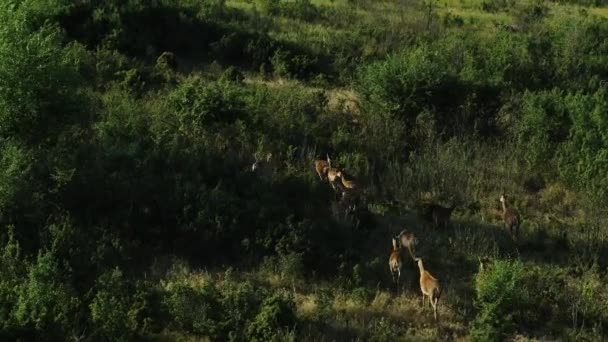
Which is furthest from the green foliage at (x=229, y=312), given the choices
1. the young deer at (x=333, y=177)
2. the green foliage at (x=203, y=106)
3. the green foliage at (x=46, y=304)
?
the green foliage at (x=203, y=106)

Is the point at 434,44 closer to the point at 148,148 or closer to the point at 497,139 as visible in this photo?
the point at 497,139

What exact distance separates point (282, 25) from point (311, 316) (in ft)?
51.0

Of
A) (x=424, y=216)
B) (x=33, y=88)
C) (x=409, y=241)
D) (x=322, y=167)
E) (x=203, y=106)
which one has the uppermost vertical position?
(x=33, y=88)

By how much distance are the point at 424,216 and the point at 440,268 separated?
1473mm

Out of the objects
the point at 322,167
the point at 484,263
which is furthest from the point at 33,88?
the point at 484,263

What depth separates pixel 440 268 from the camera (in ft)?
42.0

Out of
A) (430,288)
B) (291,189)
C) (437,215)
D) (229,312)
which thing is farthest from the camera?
(291,189)

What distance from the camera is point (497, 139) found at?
17281mm

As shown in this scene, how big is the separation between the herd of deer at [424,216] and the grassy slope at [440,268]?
0.75 feet

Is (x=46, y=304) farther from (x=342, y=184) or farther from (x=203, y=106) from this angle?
(x=203, y=106)

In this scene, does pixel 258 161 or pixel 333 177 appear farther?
pixel 258 161

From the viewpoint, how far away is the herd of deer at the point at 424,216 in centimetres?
1141

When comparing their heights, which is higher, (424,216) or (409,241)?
(409,241)

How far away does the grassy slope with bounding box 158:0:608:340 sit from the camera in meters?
11.2
